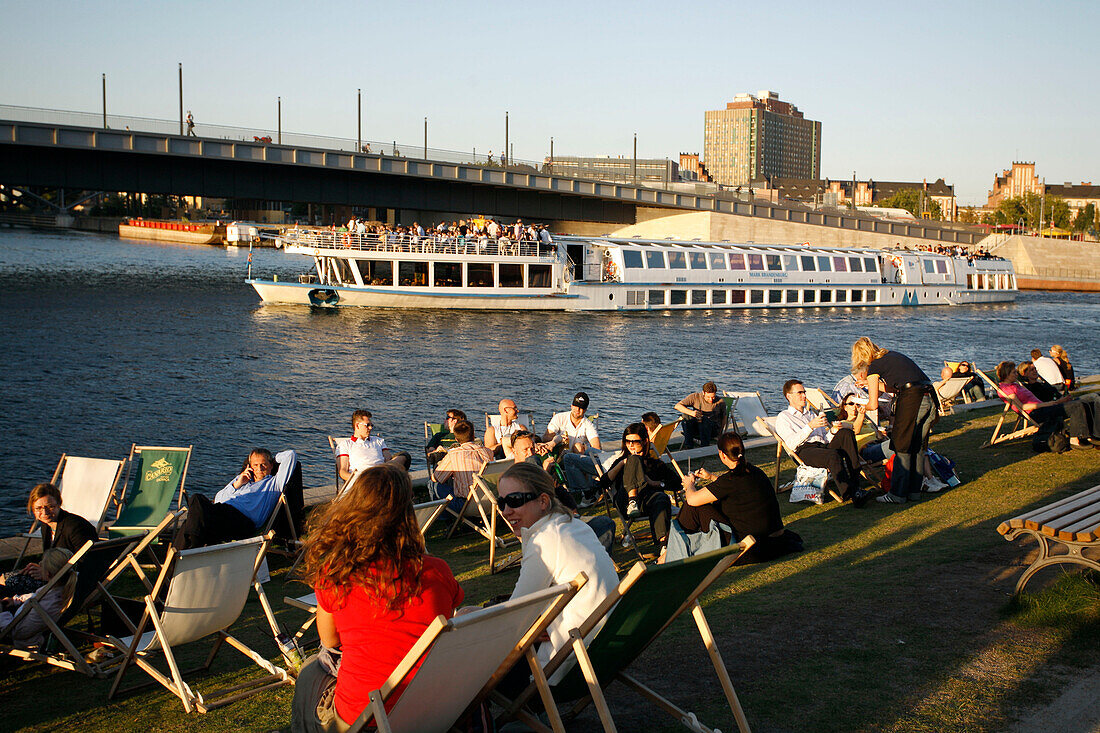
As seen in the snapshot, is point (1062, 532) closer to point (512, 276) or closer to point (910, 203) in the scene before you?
point (512, 276)

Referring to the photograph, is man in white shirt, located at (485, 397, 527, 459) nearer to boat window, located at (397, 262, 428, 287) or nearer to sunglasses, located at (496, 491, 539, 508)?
sunglasses, located at (496, 491, 539, 508)

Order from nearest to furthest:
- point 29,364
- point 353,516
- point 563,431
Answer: point 353,516 → point 563,431 → point 29,364

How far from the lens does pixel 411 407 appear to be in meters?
22.6

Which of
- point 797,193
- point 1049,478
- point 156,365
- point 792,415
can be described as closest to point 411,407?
point 156,365

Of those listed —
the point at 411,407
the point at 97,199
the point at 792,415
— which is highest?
the point at 97,199

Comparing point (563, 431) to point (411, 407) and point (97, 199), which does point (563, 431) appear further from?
point (97, 199)

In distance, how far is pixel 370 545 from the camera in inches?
142

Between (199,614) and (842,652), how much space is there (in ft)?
11.8

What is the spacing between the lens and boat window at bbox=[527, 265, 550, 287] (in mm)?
45000

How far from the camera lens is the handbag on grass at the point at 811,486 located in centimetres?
926

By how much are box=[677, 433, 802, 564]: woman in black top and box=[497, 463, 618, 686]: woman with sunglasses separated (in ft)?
8.95

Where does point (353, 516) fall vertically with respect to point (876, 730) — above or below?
above

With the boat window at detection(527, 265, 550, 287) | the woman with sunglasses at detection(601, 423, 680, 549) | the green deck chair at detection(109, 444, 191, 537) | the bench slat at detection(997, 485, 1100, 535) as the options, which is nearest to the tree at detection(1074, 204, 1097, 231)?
the boat window at detection(527, 265, 550, 287)

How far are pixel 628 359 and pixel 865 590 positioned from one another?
25024mm
